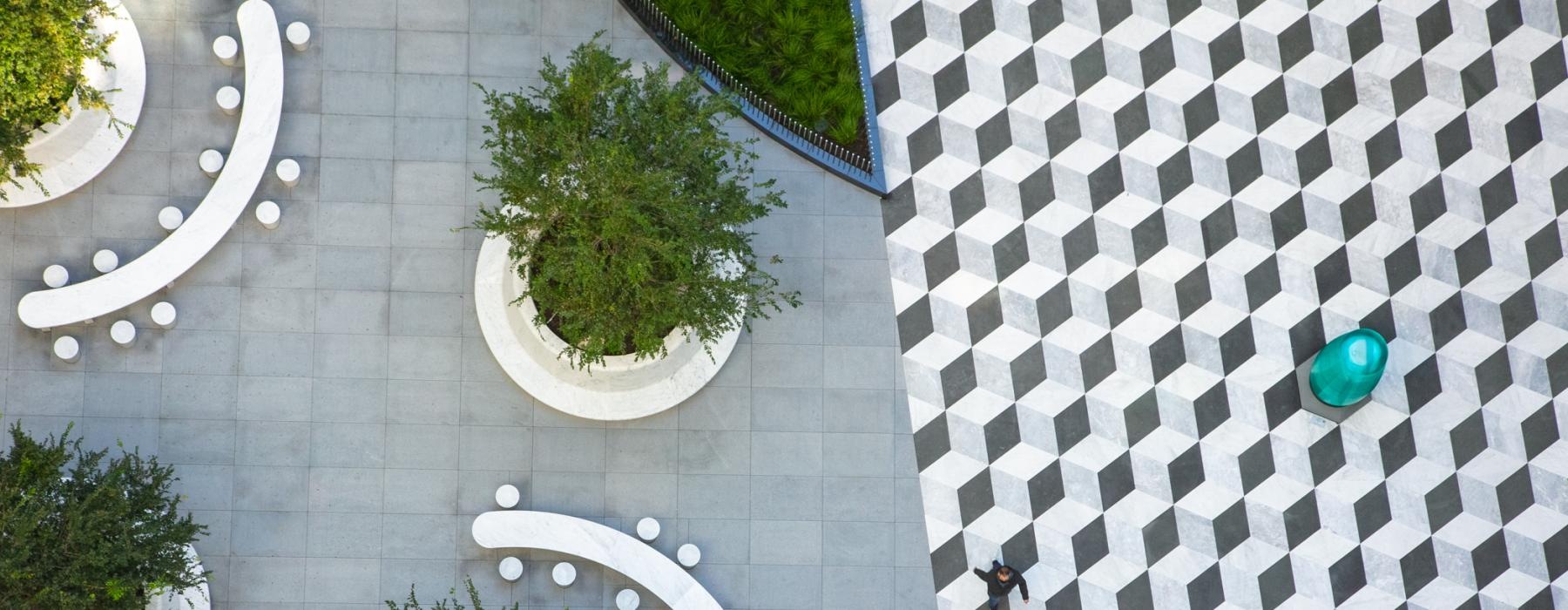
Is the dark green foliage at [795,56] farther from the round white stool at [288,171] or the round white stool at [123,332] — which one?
the round white stool at [123,332]

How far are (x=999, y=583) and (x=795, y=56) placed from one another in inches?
282

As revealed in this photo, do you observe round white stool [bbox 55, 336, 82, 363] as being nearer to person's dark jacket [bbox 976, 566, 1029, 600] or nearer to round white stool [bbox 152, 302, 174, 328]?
round white stool [bbox 152, 302, 174, 328]

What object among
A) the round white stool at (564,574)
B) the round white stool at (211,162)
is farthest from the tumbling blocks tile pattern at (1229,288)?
the round white stool at (211,162)

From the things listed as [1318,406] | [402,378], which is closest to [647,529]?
[402,378]

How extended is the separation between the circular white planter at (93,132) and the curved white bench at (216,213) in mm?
1196

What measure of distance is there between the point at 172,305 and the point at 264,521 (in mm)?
2850

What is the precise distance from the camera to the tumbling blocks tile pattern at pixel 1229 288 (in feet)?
53.9

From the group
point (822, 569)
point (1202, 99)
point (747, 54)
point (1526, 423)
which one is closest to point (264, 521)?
point (822, 569)

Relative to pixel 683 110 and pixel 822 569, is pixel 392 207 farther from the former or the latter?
pixel 822 569

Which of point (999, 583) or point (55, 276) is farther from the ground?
point (55, 276)

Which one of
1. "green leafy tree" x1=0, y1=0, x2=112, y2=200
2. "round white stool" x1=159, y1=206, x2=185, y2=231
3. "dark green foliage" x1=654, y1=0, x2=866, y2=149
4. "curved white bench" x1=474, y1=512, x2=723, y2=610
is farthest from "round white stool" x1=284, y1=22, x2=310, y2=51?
"curved white bench" x1=474, y1=512, x2=723, y2=610

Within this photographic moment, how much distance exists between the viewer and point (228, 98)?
15.8 meters

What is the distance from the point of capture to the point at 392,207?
52.8 feet

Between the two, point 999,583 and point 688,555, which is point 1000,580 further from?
point 688,555
